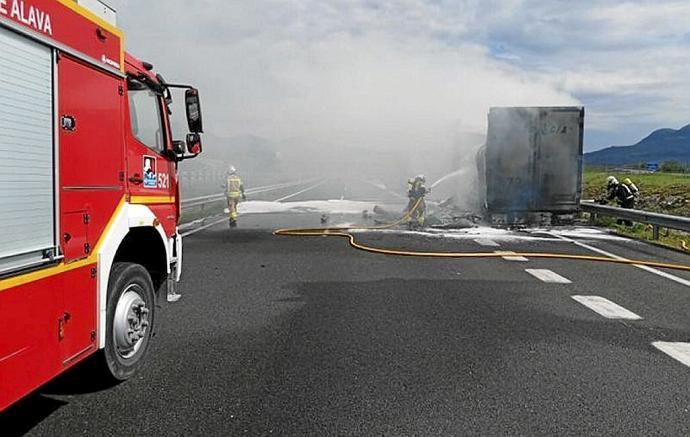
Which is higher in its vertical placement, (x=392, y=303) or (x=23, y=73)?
(x=23, y=73)

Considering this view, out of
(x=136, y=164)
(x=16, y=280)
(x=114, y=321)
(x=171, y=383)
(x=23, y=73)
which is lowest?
(x=171, y=383)

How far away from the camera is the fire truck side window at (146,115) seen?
489 centimetres

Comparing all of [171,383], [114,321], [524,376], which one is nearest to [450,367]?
[524,376]

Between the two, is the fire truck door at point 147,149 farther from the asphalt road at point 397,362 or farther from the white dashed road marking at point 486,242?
the white dashed road marking at point 486,242

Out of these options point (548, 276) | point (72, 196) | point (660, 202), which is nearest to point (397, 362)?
point (72, 196)

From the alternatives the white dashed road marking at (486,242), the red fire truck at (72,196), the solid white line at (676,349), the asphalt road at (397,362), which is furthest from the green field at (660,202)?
the red fire truck at (72,196)

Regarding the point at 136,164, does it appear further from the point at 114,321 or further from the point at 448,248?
the point at 448,248

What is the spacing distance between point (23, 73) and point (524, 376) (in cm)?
377

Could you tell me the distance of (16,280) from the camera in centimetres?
303

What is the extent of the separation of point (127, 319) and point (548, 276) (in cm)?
635

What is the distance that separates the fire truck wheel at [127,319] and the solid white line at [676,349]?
4191 mm

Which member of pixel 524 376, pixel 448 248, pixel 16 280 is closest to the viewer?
pixel 16 280

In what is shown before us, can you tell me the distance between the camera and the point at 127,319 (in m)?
4.53

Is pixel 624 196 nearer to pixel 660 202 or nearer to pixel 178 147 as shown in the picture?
pixel 660 202
